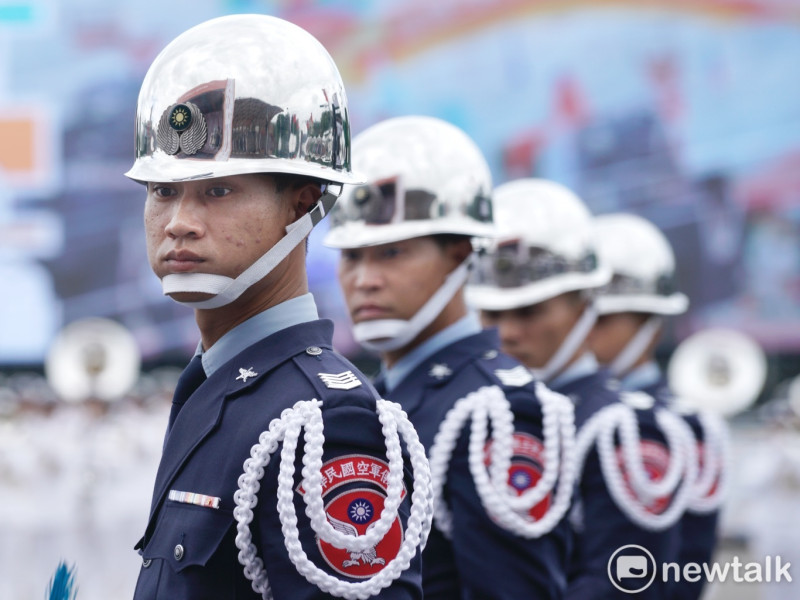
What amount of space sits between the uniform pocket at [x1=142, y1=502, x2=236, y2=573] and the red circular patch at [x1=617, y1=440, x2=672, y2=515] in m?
2.82

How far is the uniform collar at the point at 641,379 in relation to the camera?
624 cm

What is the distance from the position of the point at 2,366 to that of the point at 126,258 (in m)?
2.61

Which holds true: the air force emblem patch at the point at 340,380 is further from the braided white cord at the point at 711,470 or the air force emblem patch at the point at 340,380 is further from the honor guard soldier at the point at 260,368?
the braided white cord at the point at 711,470

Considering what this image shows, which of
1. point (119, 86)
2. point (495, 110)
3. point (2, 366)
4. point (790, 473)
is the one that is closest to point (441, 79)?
point (495, 110)

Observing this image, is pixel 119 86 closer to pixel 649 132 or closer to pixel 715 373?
pixel 649 132

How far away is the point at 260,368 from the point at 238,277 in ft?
0.60

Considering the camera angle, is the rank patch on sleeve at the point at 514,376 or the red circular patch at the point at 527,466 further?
the rank patch on sleeve at the point at 514,376

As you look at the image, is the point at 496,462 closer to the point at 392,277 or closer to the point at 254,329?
the point at 392,277

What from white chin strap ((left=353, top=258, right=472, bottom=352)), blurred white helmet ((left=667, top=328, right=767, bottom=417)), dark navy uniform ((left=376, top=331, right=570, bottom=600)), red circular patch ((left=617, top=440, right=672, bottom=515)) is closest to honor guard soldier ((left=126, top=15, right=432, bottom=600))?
dark navy uniform ((left=376, top=331, right=570, bottom=600))

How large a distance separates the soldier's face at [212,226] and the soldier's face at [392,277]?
127 cm

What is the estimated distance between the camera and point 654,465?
17.2 ft

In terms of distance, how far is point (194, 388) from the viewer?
2.75 meters

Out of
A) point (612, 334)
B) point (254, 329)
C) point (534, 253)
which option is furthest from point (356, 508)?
point (612, 334)

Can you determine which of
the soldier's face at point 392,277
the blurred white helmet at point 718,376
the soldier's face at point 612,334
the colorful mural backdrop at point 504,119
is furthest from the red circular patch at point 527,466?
the colorful mural backdrop at point 504,119
